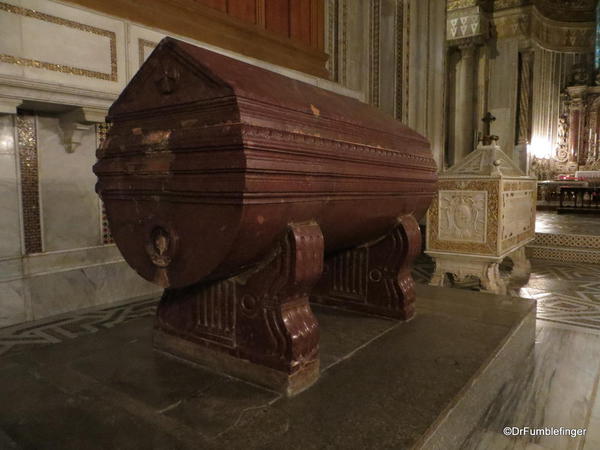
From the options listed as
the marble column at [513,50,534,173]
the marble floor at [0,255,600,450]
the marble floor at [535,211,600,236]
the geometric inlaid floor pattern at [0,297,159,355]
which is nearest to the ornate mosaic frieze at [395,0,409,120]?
the marble floor at [535,211,600,236]

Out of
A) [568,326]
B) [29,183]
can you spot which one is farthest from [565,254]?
[29,183]

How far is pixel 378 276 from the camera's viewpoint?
1.86 m

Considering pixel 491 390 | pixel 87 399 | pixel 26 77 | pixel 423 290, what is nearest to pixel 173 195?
pixel 87 399

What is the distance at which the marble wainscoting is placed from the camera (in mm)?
2500

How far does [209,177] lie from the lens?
3.30 ft

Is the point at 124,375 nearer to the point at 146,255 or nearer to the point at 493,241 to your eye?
the point at 146,255

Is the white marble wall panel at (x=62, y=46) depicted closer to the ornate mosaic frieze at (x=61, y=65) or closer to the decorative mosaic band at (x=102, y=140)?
the ornate mosaic frieze at (x=61, y=65)

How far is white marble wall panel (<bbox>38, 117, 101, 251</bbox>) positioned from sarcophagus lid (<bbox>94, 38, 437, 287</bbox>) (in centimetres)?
175

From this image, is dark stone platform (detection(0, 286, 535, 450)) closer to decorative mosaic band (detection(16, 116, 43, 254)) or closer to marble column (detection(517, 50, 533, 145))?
decorative mosaic band (detection(16, 116, 43, 254))

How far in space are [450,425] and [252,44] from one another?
303 cm

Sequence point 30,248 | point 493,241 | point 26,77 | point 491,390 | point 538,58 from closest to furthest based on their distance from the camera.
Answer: point 491,390 < point 26,77 < point 30,248 < point 493,241 < point 538,58

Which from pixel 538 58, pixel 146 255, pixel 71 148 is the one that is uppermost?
pixel 538 58

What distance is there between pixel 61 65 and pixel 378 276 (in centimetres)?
189

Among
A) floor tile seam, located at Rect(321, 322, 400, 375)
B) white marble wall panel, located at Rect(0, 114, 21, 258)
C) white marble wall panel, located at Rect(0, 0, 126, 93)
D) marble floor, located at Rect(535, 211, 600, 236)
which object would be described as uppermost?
white marble wall panel, located at Rect(0, 0, 126, 93)
